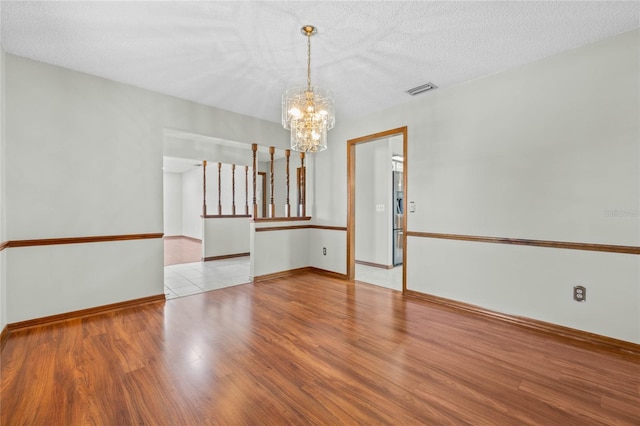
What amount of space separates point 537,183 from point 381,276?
2777mm

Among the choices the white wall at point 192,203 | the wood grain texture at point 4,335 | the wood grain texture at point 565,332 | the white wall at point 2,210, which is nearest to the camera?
the wood grain texture at point 565,332

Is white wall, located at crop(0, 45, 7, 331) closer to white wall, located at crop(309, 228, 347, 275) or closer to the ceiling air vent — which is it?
white wall, located at crop(309, 228, 347, 275)

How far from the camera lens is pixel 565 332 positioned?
2.68m

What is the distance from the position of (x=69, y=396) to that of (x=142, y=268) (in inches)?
76.6

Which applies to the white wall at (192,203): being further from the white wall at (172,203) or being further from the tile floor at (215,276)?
the tile floor at (215,276)

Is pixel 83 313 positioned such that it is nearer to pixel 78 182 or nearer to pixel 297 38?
pixel 78 182

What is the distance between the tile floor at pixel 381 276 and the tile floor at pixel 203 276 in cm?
200

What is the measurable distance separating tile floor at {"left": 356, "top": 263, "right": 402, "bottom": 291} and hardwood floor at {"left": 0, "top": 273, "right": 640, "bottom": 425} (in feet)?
4.28

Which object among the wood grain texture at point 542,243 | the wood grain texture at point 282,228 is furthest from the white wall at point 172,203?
the wood grain texture at point 542,243

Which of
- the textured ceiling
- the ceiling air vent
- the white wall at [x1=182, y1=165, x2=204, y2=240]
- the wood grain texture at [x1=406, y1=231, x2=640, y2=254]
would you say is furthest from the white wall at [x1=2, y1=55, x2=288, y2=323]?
the white wall at [x1=182, y1=165, x2=204, y2=240]

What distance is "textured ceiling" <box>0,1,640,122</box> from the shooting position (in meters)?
2.13

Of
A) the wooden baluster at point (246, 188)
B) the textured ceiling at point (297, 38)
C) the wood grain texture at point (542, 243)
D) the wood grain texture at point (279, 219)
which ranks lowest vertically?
the wood grain texture at point (542, 243)

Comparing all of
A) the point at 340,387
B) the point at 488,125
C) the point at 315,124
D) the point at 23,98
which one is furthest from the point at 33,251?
the point at 488,125

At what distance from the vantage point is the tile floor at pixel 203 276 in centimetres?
423
